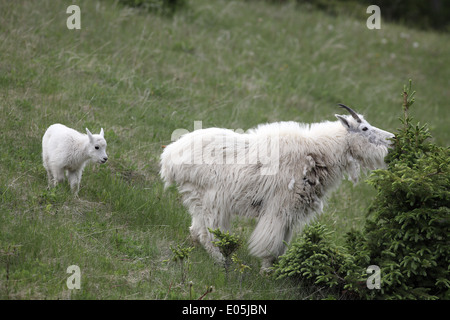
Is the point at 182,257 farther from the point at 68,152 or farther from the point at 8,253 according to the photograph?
the point at 68,152

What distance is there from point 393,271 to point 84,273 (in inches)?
131

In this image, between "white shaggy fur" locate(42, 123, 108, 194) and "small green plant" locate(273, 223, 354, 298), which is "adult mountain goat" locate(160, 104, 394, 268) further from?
"white shaggy fur" locate(42, 123, 108, 194)

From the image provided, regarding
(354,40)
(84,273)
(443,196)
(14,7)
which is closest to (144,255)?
(84,273)

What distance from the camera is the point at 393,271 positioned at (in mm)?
5000

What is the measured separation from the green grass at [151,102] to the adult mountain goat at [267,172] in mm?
595

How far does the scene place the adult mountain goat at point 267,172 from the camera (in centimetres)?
636

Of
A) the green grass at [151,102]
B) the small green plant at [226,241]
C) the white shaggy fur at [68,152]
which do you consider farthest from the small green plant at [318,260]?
the white shaggy fur at [68,152]

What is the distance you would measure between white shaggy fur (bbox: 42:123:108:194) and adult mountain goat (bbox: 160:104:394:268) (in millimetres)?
989

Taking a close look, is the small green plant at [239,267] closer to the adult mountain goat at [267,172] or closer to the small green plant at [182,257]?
the adult mountain goat at [267,172]

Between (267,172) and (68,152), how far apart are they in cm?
275

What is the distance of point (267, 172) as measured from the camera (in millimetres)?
6383

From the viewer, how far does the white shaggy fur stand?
6.62 meters

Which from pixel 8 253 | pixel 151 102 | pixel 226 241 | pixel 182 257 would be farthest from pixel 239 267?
pixel 151 102
